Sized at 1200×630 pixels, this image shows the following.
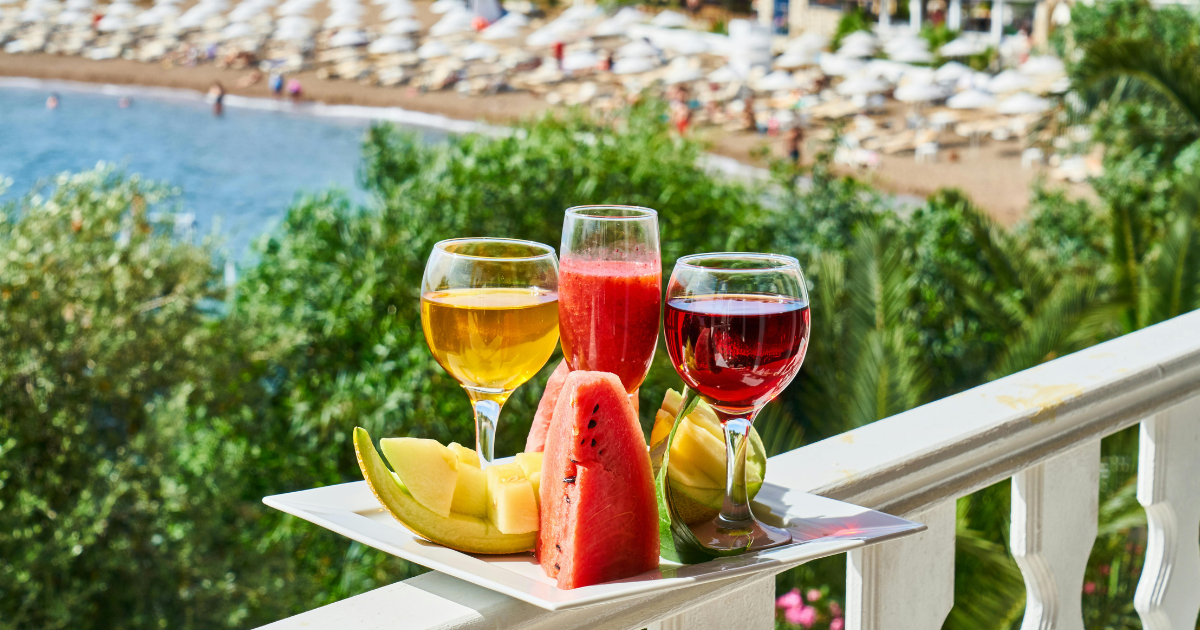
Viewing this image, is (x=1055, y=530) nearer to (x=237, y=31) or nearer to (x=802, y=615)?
(x=802, y=615)

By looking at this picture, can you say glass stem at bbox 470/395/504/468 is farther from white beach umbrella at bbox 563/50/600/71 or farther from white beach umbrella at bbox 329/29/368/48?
white beach umbrella at bbox 329/29/368/48

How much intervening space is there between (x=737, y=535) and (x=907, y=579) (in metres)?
0.28

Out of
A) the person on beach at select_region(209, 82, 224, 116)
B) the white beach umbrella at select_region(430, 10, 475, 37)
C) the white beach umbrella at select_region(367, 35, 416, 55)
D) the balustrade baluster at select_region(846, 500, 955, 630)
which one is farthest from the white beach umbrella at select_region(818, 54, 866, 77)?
the balustrade baluster at select_region(846, 500, 955, 630)

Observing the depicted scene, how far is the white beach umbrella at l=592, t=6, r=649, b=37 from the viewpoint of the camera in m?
47.6

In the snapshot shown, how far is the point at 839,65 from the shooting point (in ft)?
122

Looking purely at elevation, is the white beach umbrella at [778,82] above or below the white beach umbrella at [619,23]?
below

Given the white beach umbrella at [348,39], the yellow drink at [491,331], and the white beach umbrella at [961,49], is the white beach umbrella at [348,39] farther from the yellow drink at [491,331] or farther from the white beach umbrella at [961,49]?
the yellow drink at [491,331]

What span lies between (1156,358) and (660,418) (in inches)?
27.9

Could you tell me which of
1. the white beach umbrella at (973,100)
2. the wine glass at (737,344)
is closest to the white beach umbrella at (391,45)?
the white beach umbrella at (973,100)

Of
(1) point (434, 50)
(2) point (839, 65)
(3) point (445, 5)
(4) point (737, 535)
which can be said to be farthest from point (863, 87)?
(4) point (737, 535)

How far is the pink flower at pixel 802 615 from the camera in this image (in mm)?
5102

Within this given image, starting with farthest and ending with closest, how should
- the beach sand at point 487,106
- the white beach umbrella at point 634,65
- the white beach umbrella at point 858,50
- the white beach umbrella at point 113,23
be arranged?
1. the white beach umbrella at point 113,23
2. the white beach umbrella at point 634,65
3. the white beach umbrella at point 858,50
4. the beach sand at point 487,106

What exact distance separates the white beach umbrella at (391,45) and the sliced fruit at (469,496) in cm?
4879

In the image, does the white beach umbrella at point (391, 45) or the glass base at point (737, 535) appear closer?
the glass base at point (737, 535)
